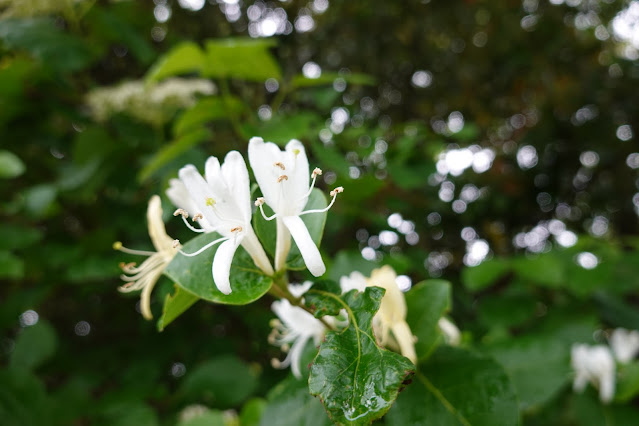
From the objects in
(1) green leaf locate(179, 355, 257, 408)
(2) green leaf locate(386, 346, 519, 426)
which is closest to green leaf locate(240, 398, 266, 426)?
(1) green leaf locate(179, 355, 257, 408)

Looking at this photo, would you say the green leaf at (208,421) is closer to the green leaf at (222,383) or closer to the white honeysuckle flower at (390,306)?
the green leaf at (222,383)

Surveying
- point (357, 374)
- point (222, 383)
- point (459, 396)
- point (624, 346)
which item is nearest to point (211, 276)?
point (357, 374)

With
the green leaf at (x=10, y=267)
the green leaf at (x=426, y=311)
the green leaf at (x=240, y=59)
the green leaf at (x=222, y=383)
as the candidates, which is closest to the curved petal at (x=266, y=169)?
the green leaf at (x=426, y=311)

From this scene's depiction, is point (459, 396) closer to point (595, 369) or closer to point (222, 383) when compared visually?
point (595, 369)

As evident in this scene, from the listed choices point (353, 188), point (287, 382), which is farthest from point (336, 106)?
point (287, 382)

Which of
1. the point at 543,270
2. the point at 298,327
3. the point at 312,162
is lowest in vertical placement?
the point at 543,270

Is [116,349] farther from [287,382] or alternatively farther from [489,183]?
[489,183]

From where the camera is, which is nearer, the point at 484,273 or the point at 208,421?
the point at 208,421
